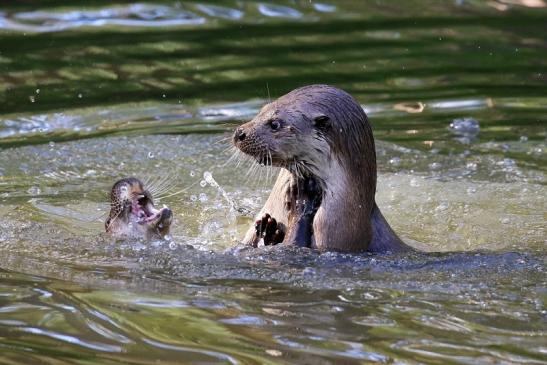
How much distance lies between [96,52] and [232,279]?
5.07m

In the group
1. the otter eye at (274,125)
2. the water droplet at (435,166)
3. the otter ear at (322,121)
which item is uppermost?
the otter ear at (322,121)

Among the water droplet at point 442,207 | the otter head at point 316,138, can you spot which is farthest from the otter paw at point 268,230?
the water droplet at point 442,207

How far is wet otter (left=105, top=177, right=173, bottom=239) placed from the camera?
5617 millimetres

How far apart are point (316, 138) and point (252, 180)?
6.61ft

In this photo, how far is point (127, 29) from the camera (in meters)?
10.2

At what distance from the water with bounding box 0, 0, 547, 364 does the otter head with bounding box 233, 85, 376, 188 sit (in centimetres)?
40

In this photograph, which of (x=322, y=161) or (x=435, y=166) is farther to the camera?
(x=435, y=166)

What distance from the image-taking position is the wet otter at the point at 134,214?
5617mm

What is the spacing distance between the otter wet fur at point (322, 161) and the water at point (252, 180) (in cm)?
15

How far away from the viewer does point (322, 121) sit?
531 centimetres

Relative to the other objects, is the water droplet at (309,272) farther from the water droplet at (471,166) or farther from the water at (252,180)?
the water droplet at (471,166)

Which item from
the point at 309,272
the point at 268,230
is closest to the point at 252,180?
the point at 268,230

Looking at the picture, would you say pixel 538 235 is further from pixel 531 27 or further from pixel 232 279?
pixel 531 27

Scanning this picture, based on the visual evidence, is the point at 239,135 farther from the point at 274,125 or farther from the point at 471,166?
the point at 471,166
